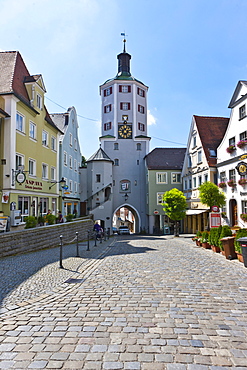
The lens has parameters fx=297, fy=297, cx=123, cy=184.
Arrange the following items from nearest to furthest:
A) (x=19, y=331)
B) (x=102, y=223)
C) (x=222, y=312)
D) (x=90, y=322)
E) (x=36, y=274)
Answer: (x=19, y=331)
(x=90, y=322)
(x=222, y=312)
(x=36, y=274)
(x=102, y=223)

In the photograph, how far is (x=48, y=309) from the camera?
6.04 metres

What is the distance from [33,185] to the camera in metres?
22.8

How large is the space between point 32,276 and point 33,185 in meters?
14.8

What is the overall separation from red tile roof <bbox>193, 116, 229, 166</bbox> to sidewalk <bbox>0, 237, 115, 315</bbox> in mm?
23806

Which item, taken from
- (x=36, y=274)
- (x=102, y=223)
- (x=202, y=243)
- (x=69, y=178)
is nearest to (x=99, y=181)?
(x=102, y=223)

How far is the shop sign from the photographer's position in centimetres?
2183

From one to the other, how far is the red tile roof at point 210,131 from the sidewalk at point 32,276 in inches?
937

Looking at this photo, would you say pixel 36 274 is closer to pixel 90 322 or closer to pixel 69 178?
pixel 90 322

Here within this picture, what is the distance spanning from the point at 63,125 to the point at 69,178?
6.46 m

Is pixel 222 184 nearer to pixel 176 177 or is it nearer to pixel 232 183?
pixel 232 183

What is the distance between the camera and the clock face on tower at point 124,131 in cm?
4988

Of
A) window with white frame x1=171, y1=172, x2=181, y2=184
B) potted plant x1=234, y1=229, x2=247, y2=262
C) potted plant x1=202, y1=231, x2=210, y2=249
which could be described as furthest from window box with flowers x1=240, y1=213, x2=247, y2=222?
window with white frame x1=171, y1=172, x2=181, y2=184

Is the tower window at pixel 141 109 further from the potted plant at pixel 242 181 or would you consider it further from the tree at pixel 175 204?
the potted plant at pixel 242 181

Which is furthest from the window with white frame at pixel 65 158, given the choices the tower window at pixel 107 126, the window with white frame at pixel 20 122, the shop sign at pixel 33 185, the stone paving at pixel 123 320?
the stone paving at pixel 123 320
